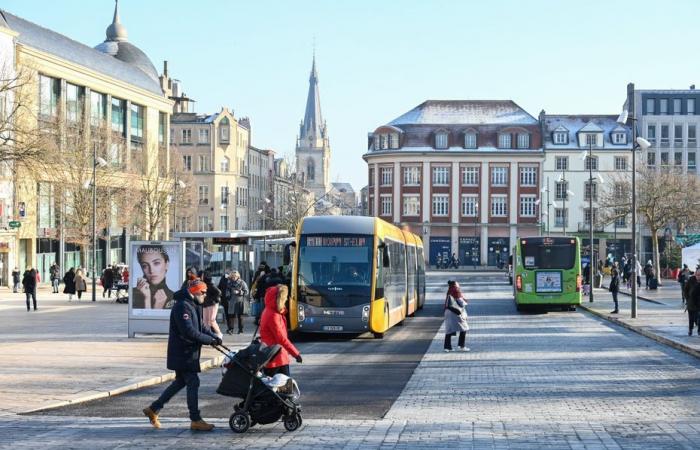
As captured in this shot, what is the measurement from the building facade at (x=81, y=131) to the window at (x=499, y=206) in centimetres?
3336

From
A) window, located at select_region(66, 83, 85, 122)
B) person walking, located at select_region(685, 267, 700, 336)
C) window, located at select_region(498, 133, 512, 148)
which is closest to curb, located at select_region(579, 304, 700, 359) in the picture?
person walking, located at select_region(685, 267, 700, 336)

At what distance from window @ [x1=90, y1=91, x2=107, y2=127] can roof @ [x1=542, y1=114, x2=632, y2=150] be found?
4578cm

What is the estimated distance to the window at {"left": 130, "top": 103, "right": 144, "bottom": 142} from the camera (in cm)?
8945

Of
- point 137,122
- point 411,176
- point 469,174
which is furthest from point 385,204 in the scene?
point 137,122

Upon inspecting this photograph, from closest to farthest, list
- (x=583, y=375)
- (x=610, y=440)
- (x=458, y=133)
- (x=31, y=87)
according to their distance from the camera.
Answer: (x=610, y=440)
(x=583, y=375)
(x=31, y=87)
(x=458, y=133)

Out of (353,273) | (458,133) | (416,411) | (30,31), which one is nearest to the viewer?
(416,411)

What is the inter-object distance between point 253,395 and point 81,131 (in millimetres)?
60777

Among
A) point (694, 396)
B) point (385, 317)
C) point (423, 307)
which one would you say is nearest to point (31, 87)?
point (423, 307)

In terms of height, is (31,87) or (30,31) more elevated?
(30,31)

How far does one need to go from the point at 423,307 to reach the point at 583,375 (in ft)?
91.5

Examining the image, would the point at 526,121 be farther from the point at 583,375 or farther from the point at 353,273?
the point at 583,375

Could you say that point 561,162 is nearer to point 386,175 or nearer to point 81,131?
point 386,175

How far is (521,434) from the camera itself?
12344mm

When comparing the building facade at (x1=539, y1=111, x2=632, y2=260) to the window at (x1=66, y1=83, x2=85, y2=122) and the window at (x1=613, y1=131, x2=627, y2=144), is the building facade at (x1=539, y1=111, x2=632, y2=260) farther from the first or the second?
the window at (x1=66, y1=83, x2=85, y2=122)
